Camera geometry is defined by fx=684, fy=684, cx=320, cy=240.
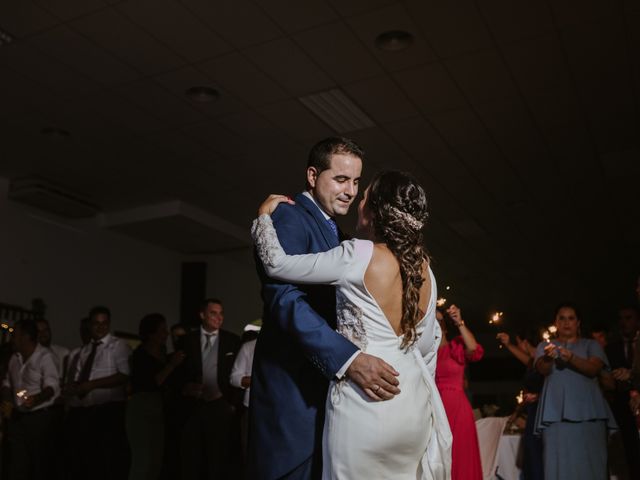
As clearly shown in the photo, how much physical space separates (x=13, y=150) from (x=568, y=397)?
576 cm

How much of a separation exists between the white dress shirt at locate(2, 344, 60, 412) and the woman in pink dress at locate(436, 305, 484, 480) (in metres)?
3.07

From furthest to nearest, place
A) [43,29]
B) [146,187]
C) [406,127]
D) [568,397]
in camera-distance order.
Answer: [146,187] → [406,127] → [43,29] → [568,397]

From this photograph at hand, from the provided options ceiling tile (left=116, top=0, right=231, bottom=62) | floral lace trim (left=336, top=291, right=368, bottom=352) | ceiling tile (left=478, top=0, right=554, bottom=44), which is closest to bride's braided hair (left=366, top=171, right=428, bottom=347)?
floral lace trim (left=336, top=291, right=368, bottom=352)

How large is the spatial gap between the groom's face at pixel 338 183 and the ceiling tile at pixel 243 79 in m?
3.18

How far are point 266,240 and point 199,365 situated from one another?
139 inches

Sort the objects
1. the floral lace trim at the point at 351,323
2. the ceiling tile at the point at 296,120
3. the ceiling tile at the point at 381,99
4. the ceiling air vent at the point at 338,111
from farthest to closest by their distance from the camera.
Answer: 1. the ceiling tile at the point at 296,120
2. the ceiling air vent at the point at 338,111
3. the ceiling tile at the point at 381,99
4. the floral lace trim at the point at 351,323

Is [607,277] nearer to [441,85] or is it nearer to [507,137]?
[507,137]

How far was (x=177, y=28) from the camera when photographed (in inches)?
191

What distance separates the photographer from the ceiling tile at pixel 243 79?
5.33 metres

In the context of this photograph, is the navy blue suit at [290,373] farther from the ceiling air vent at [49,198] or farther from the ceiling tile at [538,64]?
the ceiling air vent at [49,198]

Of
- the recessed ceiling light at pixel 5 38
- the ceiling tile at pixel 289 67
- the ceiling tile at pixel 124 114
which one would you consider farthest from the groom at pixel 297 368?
the ceiling tile at pixel 124 114

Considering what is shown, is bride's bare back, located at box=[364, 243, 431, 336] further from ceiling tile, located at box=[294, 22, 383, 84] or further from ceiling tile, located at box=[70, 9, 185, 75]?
ceiling tile, located at box=[70, 9, 185, 75]

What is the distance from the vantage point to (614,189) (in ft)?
26.5

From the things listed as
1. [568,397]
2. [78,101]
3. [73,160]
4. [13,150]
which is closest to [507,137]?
[568,397]
